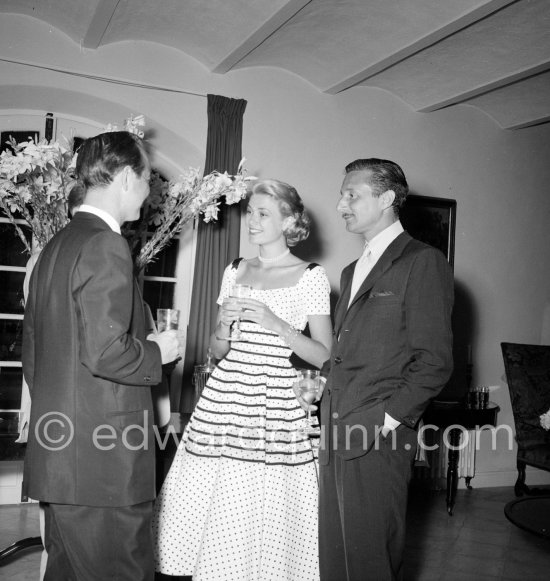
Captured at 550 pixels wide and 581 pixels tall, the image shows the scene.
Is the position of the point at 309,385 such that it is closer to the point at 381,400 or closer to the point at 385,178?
the point at 381,400

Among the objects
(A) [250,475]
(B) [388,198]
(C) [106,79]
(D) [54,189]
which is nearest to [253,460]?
(A) [250,475]

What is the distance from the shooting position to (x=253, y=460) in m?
2.61

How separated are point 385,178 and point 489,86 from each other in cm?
289

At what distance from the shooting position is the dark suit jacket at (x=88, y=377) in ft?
5.65

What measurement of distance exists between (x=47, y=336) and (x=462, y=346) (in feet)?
15.0

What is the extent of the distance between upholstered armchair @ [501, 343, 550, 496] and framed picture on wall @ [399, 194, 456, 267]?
41.5 inches

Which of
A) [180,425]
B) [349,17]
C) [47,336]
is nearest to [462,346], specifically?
[180,425]

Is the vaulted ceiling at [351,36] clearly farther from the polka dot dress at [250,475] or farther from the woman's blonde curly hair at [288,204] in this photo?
the polka dot dress at [250,475]

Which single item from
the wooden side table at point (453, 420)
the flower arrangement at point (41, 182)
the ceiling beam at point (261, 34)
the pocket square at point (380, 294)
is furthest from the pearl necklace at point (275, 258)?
the wooden side table at point (453, 420)

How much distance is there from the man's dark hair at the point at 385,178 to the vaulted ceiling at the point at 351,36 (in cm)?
148

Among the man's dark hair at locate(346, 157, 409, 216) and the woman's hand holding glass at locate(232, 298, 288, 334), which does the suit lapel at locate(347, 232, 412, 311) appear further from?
the woman's hand holding glass at locate(232, 298, 288, 334)

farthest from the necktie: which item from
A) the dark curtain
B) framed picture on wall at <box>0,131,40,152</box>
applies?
framed picture on wall at <box>0,131,40,152</box>

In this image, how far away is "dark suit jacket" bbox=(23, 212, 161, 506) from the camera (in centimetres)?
172

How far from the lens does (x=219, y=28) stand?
406 cm
